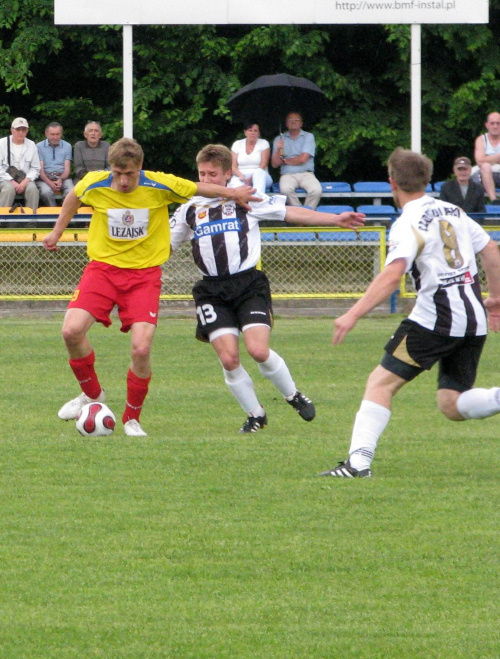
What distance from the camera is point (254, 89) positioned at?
1756 cm

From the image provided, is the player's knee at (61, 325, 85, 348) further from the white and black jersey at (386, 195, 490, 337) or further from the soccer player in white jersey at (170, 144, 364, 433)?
the white and black jersey at (386, 195, 490, 337)

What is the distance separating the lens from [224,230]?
7.57 metres

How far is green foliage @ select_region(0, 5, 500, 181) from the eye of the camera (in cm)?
2014

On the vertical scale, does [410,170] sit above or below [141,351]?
above

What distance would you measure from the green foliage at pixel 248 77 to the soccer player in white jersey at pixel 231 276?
1202cm

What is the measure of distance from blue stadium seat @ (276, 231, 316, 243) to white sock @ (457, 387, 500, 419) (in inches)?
395

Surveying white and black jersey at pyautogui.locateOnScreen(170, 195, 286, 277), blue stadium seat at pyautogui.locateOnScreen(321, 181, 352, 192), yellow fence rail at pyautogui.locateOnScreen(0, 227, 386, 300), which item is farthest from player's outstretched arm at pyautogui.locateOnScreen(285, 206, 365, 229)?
blue stadium seat at pyautogui.locateOnScreen(321, 181, 352, 192)

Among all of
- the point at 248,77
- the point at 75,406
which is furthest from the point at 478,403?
the point at 248,77

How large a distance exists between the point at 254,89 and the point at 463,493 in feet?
40.6

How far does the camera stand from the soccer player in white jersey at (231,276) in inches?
297

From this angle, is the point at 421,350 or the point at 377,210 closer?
Result: the point at 421,350

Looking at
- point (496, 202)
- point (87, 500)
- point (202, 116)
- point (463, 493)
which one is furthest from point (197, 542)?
point (202, 116)

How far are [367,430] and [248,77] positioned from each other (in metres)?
15.8

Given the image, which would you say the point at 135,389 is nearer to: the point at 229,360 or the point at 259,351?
the point at 229,360
